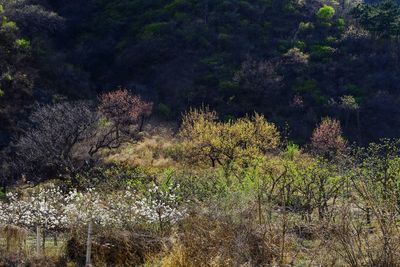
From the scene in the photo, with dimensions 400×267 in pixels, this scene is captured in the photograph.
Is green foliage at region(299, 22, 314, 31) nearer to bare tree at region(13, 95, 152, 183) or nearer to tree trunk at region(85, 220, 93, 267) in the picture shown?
bare tree at region(13, 95, 152, 183)

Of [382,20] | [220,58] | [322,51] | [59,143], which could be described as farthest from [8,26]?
[382,20]

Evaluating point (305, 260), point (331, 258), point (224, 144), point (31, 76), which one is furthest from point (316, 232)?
point (31, 76)

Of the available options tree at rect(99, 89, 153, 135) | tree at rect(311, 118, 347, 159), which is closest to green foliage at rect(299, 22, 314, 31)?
tree at rect(311, 118, 347, 159)

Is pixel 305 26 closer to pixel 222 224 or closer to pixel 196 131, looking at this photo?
pixel 196 131

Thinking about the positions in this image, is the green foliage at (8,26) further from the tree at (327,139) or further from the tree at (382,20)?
the tree at (382,20)

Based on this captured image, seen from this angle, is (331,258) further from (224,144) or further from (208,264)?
(224,144)

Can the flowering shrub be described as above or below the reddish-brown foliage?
below

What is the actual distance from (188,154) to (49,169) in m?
6.10

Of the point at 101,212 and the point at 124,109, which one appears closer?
the point at 101,212

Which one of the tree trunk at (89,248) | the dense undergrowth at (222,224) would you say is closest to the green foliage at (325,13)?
the dense undergrowth at (222,224)

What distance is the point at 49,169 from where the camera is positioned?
20172 millimetres

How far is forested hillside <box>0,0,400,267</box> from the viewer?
7.21 m

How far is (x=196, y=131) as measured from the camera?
21.5m

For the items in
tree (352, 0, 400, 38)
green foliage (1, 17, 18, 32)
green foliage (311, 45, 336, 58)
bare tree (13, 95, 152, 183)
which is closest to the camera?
bare tree (13, 95, 152, 183)
